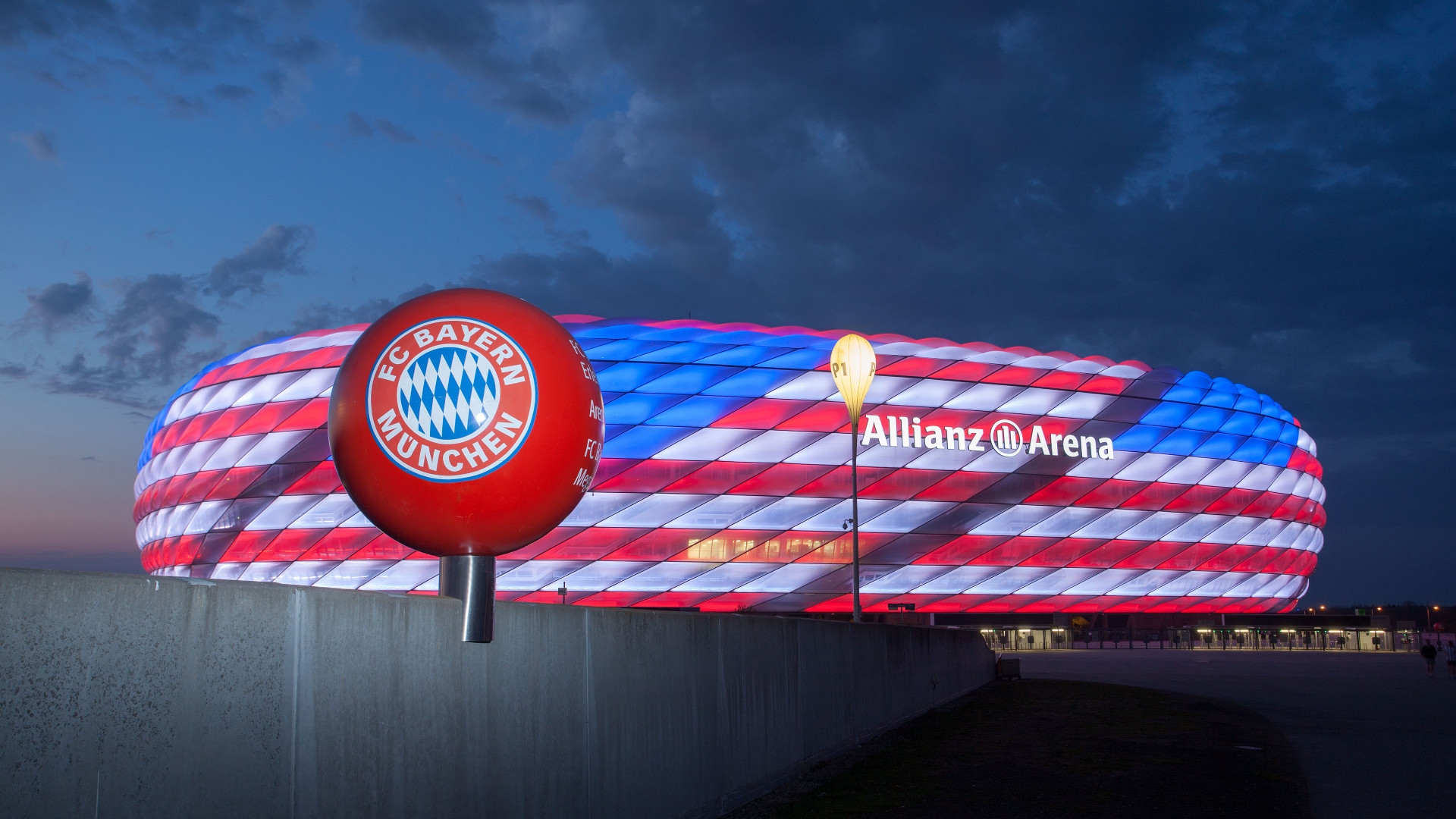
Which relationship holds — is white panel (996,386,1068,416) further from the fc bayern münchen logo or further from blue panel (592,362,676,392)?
the fc bayern münchen logo

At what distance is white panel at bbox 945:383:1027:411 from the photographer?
155 ft

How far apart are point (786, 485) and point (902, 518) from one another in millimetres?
5545

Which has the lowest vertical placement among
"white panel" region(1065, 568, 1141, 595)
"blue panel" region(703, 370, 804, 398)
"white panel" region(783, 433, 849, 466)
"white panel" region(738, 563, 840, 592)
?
"white panel" region(1065, 568, 1141, 595)

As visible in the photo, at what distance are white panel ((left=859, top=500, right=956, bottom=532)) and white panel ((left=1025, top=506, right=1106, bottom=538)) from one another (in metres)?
5.37

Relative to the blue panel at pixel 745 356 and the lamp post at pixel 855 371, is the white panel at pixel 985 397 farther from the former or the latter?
the lamp post at pixel 855 371

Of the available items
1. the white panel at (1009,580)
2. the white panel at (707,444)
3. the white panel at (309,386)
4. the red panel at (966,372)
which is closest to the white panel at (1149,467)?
the white panel at (1009,580)

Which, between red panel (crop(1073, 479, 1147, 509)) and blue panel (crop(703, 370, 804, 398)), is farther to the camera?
red panel (crop(1073, 479, 1147, 509))

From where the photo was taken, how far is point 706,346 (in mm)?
45750

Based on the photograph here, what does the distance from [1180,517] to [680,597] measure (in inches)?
984

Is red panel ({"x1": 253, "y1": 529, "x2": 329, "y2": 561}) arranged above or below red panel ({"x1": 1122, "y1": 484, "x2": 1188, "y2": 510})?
below

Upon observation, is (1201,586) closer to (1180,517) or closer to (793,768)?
(1180,517)

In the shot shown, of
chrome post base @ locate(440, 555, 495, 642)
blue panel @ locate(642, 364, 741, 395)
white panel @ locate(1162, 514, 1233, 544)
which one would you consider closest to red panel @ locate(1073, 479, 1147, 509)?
white panel @ locate(1162, 514, 1233, 544)

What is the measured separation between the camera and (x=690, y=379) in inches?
1741

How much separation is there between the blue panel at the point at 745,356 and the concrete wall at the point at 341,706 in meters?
36.5
